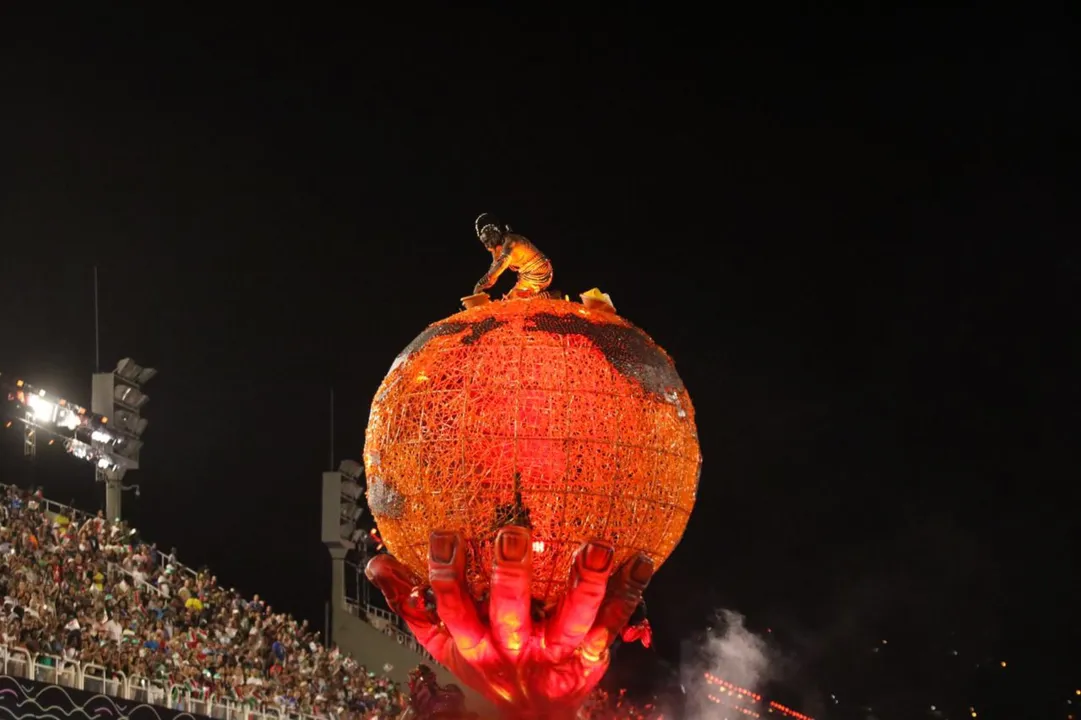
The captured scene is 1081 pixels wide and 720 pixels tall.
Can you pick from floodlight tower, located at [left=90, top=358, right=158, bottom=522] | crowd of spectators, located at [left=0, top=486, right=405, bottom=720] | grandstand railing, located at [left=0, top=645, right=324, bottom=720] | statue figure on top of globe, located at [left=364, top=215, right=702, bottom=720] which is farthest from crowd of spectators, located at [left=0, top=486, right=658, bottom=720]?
statue figure on top of globe, located at [left=364, top=215, right=702, bottom=720]

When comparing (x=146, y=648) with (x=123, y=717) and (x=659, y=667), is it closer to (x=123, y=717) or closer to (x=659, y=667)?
(x=123, y=717)

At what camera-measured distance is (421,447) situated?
60.5ft

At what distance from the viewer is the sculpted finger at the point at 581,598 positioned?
17859 mm

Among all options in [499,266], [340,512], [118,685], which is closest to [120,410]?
[340,512]

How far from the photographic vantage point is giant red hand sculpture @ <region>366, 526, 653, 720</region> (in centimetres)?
1786

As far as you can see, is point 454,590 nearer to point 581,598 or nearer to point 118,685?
point 581,598

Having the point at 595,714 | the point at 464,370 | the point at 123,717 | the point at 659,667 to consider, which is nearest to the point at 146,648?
the point at 123,717

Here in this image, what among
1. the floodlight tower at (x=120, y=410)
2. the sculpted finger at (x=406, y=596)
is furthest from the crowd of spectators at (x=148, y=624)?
the sculpted finger at (x=406, y=596)

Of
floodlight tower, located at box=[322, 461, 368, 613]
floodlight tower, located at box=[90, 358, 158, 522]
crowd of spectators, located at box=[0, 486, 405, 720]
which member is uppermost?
floodlight tower, located at box=[322, 461, 368, 613]

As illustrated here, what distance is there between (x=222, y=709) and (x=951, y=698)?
21594mm

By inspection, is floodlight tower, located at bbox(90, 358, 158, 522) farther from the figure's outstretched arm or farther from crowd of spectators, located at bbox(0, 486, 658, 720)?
the figure's outstretched arm

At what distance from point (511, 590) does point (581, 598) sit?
2.44ft

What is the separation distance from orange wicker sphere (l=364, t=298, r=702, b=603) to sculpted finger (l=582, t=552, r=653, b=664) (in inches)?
9.9

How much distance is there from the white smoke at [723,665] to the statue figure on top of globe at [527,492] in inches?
966
